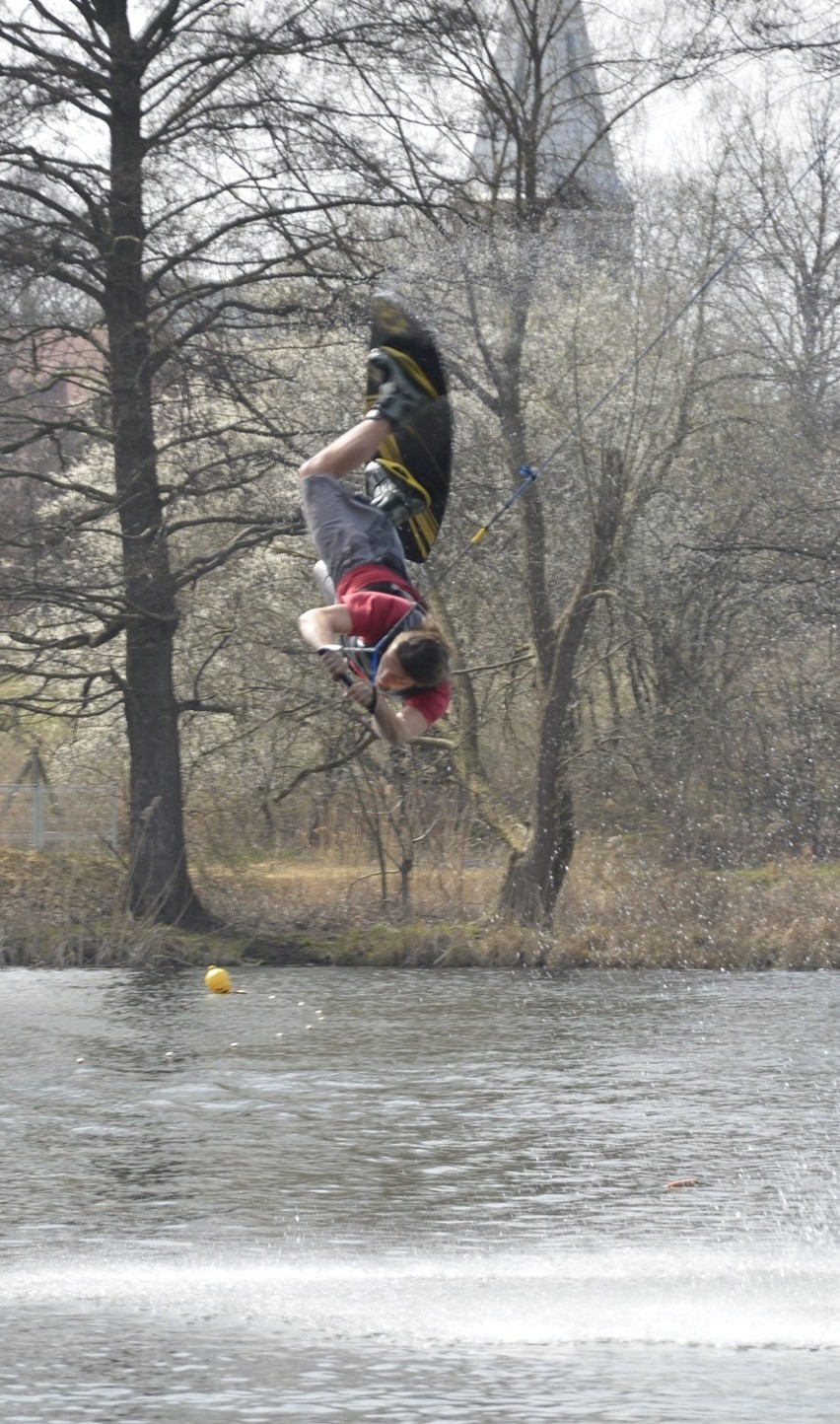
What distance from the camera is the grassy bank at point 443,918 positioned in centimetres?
1856

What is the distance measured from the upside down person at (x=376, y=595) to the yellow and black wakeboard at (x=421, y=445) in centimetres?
13

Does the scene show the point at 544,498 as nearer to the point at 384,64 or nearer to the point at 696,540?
the point at 696,540

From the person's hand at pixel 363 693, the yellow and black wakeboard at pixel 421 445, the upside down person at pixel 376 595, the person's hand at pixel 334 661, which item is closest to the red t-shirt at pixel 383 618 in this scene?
the upside down person at pixel 376 595

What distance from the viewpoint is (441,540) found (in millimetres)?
20156

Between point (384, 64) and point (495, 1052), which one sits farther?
point (384, 64)

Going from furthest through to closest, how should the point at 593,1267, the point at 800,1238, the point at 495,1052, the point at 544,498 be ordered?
the point at 544,498 < the point at 495,1052 < the point at 800,1238 < the point at 593,1267

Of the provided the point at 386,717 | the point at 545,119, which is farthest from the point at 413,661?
the point at 545,119

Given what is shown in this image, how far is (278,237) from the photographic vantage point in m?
19.4

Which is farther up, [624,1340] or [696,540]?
[696,540]

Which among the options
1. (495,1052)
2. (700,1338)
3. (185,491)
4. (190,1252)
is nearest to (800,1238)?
(700,1338)

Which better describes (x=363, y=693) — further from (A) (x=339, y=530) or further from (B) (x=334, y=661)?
(A) (x=339, y=530)

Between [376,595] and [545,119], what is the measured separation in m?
14.5

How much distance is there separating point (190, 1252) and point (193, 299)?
1210cm

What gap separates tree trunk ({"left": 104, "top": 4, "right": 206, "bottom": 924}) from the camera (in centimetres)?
1922
